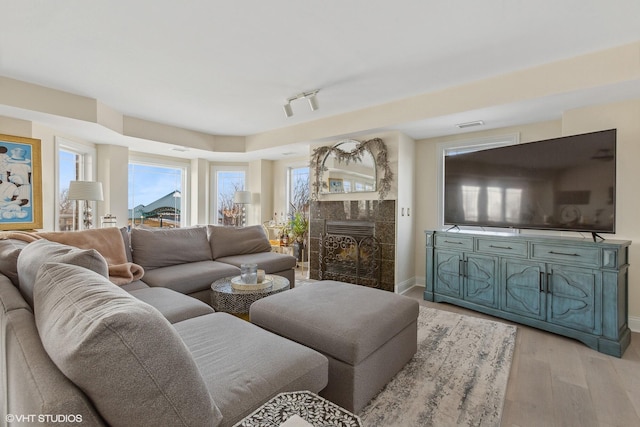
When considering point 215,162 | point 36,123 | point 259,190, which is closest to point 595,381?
point 259,190

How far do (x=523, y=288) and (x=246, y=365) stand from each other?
2.77 meters

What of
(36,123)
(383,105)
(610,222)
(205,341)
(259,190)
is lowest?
(205,341)

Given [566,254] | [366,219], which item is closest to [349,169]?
[366,219]

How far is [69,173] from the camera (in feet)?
14.4

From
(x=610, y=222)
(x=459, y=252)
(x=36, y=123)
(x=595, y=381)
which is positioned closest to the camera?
(x=595, y=381)

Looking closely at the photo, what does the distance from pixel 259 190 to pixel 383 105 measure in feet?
11.2

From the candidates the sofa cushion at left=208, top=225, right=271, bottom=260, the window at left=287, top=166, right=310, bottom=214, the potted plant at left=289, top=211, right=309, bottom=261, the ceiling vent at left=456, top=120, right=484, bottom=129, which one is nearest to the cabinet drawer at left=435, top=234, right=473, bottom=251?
the ceiling vent at left=456, top=120, right=484, bottom=129

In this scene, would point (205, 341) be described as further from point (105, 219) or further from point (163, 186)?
point (163, 186)

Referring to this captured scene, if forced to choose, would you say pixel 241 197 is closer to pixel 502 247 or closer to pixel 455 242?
pixel 455 242

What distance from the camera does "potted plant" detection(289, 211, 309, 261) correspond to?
5.31m

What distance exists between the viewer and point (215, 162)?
6.30 meters

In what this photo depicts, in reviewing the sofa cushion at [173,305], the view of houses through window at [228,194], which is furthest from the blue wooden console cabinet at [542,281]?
the view of houses through window at [228,194]

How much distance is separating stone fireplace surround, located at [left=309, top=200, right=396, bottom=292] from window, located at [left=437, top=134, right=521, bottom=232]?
79cm

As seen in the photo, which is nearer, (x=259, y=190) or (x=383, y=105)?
(x=383, y=105)
